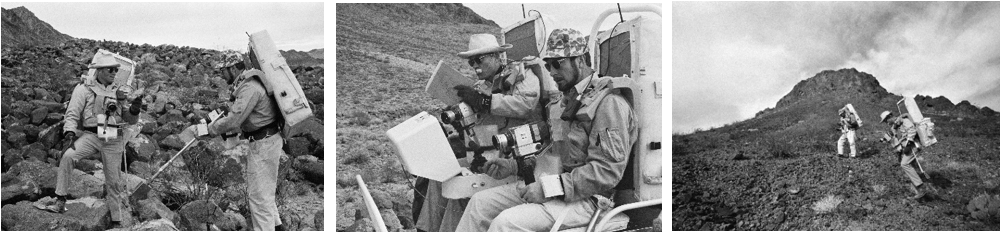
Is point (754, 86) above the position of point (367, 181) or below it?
above

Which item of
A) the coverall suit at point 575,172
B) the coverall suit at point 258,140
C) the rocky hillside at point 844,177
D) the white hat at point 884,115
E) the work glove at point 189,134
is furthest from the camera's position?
the white hat at point 884,115

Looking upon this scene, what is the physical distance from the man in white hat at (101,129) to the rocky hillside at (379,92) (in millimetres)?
1721

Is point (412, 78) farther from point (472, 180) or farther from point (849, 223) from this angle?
point (849, 223)

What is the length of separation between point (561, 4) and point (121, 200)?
12.9 feet

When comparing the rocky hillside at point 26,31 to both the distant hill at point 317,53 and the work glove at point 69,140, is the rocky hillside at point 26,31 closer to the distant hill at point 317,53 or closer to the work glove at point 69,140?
the work glove at point 69,140

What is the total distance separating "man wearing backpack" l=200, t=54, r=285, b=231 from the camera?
25.9 ft

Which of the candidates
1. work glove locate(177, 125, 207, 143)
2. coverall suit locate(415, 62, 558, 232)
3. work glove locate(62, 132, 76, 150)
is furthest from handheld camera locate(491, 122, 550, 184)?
work glove locate(62, 132, 76, 150)

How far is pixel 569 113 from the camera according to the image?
7.75 metres

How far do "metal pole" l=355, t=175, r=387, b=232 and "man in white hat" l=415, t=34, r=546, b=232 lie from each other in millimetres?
377

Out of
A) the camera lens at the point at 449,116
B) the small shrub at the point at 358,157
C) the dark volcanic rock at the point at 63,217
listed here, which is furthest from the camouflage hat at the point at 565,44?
the dark volcanic rock at the point at 63,217

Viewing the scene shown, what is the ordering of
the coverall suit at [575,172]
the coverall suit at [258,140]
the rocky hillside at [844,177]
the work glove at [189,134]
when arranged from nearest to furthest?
the coverall suit at [575,172] < the coverall suit at [258,140] < the work glove at [189,134] < the rocky hillside at [844,177]

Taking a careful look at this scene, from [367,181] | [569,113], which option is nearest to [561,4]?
[569,113]

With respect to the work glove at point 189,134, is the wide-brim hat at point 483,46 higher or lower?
higher

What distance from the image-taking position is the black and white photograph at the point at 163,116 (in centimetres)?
805
